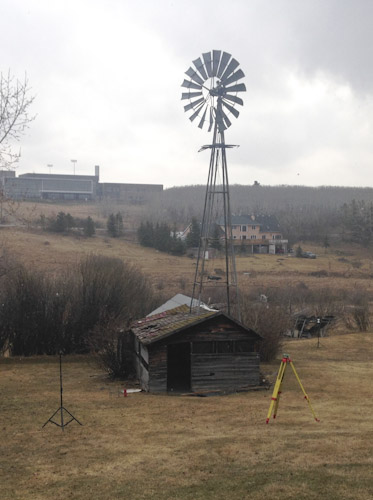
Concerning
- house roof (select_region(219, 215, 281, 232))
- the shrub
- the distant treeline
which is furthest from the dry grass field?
the distant treeline

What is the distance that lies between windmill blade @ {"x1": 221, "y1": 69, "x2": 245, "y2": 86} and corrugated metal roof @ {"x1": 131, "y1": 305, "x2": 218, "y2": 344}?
432 inches

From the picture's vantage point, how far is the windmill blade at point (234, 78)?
25767mm

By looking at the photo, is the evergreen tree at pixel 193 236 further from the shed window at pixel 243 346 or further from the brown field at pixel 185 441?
the shed window at pixel 243 346

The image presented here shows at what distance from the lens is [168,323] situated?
24.0m

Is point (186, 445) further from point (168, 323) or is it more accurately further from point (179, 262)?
point (179, 262)

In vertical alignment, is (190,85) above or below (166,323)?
above

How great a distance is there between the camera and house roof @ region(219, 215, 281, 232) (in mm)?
99588

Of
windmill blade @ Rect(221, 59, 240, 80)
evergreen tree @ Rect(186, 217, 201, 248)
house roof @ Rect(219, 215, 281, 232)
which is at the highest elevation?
→ windmill blade @ Rect(221, 59, 240, 80)

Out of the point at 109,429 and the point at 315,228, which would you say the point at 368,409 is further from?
the point at 315,228

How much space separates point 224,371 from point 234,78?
1367 centimetres

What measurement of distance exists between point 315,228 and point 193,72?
9700 cm

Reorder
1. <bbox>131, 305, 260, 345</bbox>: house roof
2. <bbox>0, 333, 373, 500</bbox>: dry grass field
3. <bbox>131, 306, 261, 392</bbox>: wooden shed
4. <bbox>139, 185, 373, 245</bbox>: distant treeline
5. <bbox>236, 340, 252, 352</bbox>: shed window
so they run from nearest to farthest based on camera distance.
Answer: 1. <bbox>0, 333, 373, 500</bbox>: dry grass field
2. <bbox>131, 305, 260, 345</bbox>: house roof
3. <bbox>131, 306, 261, 392</bbox>: wooden shed
4. <bbox>236, 340, 252, 352</bbox>: shed window
5. <bbox>139, 185, 373, 245</bbox>: distant treeline

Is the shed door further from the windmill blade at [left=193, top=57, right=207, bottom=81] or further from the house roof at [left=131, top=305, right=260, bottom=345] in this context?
the windmill blade at [left=193, top=57, right=207, bottom=81]

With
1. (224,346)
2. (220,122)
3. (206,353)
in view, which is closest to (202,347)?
(206,353)
